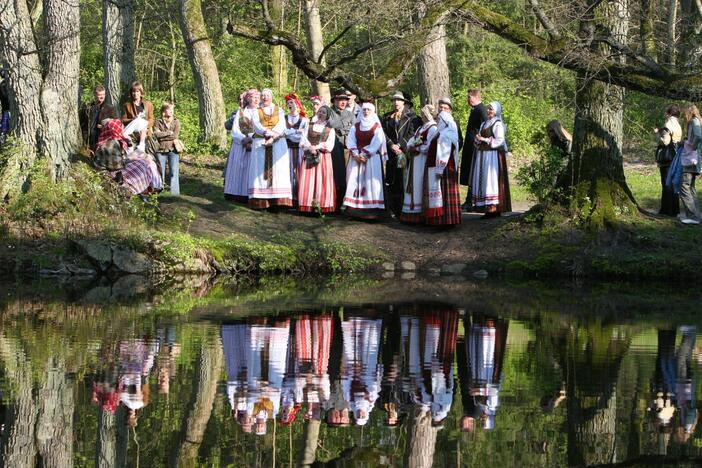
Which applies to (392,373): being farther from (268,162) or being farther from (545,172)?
(268,162)

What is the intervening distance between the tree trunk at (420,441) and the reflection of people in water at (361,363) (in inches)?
11.8

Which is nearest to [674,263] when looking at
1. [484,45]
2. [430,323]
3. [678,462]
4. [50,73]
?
[430,323]

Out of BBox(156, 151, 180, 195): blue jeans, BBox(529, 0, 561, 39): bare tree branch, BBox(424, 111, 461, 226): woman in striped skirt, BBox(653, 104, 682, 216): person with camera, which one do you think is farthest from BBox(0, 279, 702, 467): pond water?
BBox(156, 151, 180, 195): blue jeans

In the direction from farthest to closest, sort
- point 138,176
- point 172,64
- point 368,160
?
point 172,64
point 368,160
point 138,176

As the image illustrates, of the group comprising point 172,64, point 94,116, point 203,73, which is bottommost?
point 94,116

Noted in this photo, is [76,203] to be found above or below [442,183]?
below

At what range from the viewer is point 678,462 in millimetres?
6785

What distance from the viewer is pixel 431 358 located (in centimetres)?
1022

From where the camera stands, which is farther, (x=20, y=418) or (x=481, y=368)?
(x=481, y=368)

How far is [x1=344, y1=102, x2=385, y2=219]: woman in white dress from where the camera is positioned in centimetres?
1938

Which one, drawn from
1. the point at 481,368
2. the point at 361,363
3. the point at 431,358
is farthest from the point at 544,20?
the point at 361,363

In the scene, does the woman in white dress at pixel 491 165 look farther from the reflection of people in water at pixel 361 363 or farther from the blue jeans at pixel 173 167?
the reflection of people in water at pixel 361 363

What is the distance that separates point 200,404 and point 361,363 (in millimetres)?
2045

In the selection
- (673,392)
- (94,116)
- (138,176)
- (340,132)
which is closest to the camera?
(673,392)
